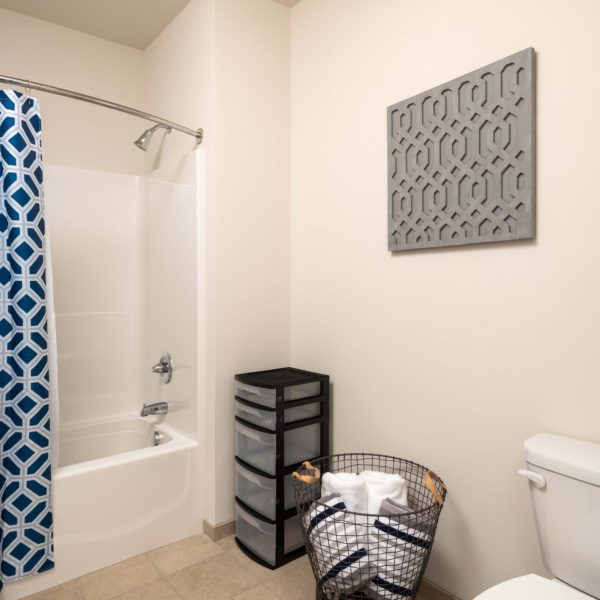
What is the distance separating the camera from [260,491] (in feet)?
6.54

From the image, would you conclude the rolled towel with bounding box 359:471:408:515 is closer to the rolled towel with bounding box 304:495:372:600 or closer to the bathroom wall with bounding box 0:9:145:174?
the rolled towel with bounding box 304:495:372:600

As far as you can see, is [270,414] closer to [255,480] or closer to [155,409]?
[255,480]

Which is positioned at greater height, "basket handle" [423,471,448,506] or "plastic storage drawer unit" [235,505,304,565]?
"basket handle" [423,471,448,506]

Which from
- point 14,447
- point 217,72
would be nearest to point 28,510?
point 14,447

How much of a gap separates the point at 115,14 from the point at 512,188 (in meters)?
2.24

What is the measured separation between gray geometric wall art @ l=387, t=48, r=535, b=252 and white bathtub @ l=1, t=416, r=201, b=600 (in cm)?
139

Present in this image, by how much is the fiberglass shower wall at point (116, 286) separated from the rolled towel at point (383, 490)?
3.56ft

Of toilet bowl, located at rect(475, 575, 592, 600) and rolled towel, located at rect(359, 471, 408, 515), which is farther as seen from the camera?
rolled towel, located at rect(359, 471, 408, 515)

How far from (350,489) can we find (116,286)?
1856mm

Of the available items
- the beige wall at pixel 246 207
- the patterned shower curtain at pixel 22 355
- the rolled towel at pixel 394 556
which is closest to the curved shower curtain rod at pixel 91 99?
the patterned shower curtain at pixel 22 355

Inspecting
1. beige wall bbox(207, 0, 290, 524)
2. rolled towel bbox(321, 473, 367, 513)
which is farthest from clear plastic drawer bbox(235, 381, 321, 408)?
rolled towel bbox(321, 473, 367, 513)

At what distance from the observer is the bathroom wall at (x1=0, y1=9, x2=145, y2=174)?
2480mm

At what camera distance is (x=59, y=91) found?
180cm

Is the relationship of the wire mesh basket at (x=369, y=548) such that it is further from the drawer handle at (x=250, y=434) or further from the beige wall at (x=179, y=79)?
the beige wall at (x=179, y=79)
